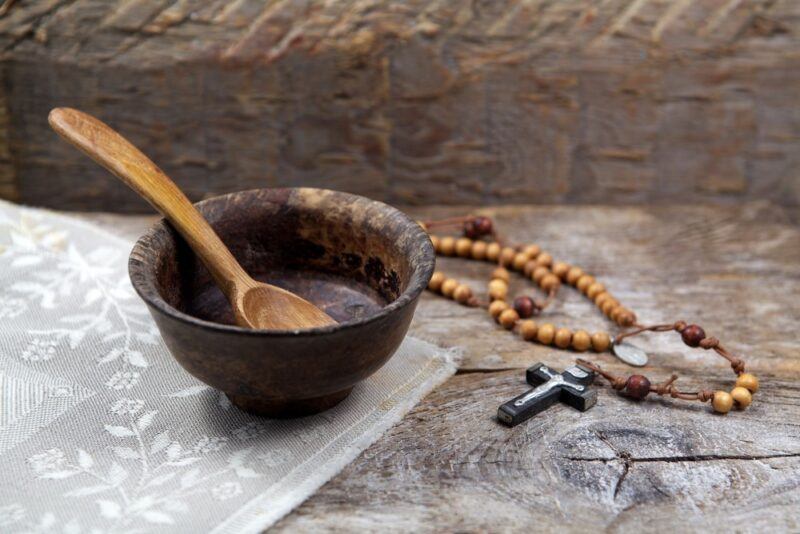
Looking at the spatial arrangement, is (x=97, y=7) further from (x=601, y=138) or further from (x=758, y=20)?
(x=758, y=20)

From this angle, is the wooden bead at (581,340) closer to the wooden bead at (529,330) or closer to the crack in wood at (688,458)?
the wooden bead at (529,330)

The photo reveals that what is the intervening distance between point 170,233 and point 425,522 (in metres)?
0.44

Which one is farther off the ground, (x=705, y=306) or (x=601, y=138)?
(x=601, y=138)

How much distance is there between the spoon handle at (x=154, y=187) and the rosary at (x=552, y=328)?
1.17 feet

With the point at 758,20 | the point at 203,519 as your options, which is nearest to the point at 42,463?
the point at 203,519

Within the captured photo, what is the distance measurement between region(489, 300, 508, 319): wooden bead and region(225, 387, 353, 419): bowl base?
316 mm

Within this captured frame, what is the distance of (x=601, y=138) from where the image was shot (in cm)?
160

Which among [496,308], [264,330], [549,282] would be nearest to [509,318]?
[496,308]

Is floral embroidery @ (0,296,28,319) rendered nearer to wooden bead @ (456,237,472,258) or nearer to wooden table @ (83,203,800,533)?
wooden table @ (83,203,800,533)

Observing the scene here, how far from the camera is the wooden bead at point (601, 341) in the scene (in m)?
1.16

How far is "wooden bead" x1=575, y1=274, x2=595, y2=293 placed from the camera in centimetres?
130

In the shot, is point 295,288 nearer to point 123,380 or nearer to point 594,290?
point 123,380

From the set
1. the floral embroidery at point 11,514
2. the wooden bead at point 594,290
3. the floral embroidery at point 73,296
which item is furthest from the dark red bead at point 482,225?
the floral embroidery at point 11,514

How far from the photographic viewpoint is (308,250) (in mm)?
1144
